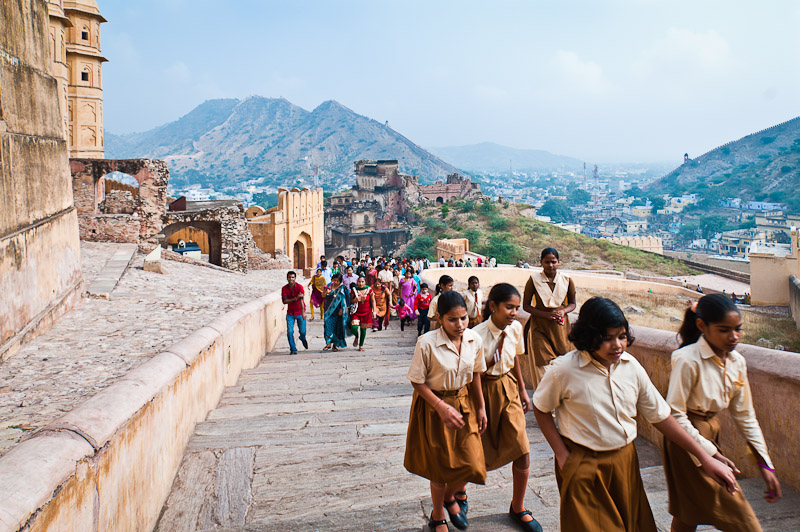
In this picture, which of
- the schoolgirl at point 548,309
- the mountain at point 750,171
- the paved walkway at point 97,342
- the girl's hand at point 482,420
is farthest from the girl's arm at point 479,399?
the mountain at point 750,171

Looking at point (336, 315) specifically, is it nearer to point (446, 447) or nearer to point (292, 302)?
point (292, 302)

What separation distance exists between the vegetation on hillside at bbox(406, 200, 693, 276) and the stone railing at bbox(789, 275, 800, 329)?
63.0 ft

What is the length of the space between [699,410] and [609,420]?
44 cm

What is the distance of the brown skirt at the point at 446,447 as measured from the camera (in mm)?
2777

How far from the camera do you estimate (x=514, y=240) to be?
58.6 metres

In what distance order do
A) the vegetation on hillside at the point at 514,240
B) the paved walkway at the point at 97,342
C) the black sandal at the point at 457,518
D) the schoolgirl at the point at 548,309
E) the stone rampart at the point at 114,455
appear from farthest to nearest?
the vegetation on hillside at the point at 514,240 → the schoolgirl at the point at 548,309 → the paved walkway at the point at 97,342 → the black sandal at the point at 457,518 → the stone rampart at the point at 114,455

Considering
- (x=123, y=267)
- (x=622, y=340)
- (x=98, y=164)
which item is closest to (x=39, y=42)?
(x=123, y=267)

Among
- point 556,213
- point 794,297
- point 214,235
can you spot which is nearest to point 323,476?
point 214,235

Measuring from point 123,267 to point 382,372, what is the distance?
6759mm

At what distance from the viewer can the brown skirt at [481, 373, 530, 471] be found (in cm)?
306

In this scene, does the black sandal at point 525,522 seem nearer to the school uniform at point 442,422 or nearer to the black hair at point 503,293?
the school uniform at point 442,422

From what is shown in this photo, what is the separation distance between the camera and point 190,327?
21.8ft

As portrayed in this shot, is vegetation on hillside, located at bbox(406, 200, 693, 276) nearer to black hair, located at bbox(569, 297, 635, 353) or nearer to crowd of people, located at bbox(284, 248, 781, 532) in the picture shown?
crowd of people, located at bbox(284, 248, 781, 532)

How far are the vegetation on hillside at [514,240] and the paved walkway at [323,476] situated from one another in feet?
136
